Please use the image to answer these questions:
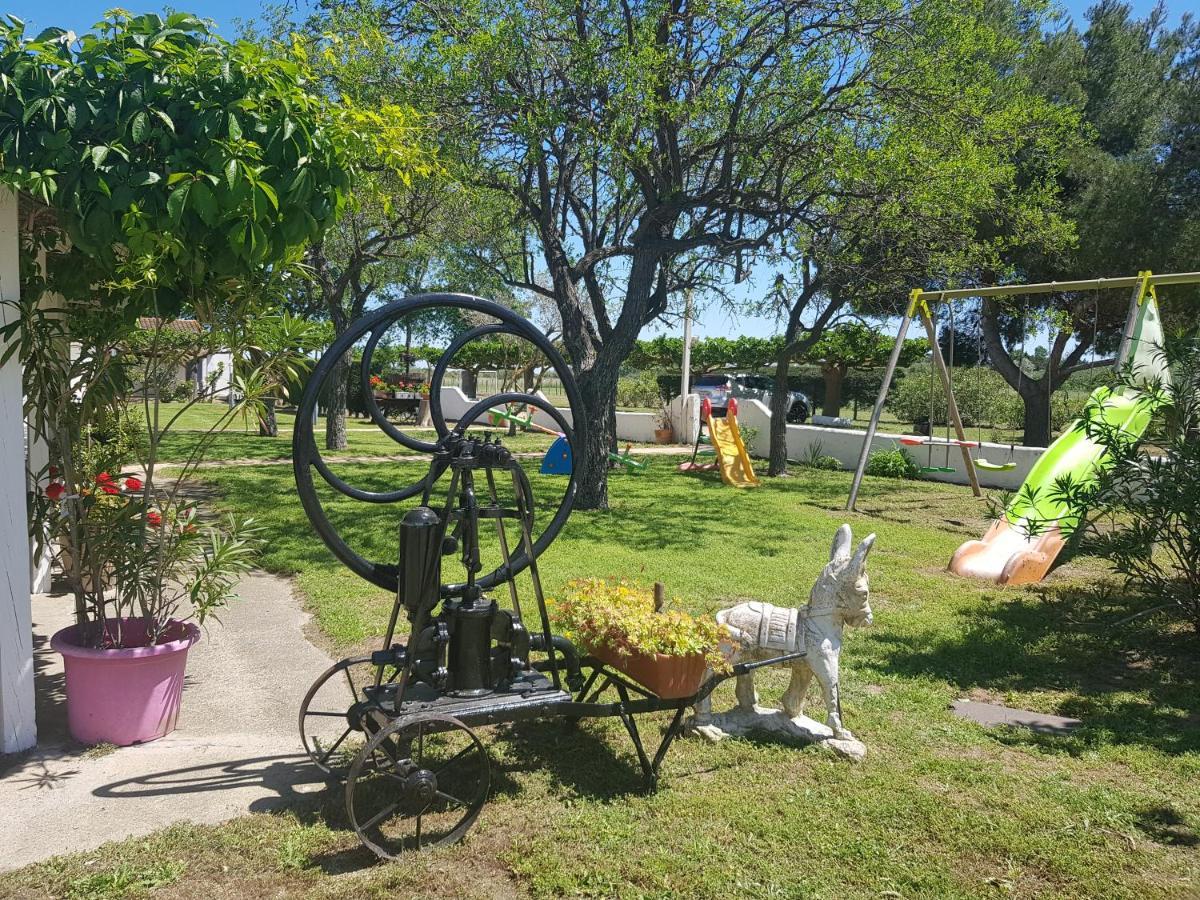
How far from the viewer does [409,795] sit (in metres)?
3.40

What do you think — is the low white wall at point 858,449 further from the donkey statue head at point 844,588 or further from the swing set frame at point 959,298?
the donkey statue head at point 844,588

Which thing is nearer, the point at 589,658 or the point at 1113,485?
the point at 589,658

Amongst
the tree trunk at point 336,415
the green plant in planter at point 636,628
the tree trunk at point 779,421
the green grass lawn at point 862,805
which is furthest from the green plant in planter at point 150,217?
the tree trunk at point 336,415

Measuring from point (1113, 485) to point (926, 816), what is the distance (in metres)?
3.00

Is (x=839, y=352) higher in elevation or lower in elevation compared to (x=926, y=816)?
higher

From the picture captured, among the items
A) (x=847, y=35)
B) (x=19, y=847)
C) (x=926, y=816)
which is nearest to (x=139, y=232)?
(x=19, y=847)

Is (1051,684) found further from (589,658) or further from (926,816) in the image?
(589,658)

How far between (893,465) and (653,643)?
12873 millimetres

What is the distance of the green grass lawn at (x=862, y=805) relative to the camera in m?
2.88

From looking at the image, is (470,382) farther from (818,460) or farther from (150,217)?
(150,217)

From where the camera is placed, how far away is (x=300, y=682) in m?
4.77

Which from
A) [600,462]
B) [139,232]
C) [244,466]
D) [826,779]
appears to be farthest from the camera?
[244,466]

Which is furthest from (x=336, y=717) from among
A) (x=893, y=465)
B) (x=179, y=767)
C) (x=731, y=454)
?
(x=893, y=465)

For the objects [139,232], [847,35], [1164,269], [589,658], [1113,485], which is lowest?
[589,658]
